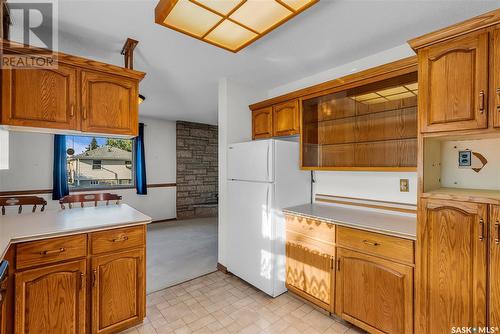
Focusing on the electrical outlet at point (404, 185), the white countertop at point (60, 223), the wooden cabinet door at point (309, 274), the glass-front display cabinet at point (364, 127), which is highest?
the glass-front display cabinet at point (364, 127)

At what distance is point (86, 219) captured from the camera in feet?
6.48

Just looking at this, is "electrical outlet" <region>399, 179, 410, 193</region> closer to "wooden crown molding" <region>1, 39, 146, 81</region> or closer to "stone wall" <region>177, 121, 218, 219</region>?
"wooden crown molding" <region>1, 39, 146, 81</region>

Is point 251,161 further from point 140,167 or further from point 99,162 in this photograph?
point 99,162

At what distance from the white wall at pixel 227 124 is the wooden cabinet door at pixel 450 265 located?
6.92 feet

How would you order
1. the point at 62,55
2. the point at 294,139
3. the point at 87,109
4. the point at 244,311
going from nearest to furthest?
the point at 62,55 → the point at 87,109 → the point at 244,311 → the point at 294,139

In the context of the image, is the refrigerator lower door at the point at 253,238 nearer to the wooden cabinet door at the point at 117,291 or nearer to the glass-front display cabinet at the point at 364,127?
the glass-front display cabinet at the point at 364,127

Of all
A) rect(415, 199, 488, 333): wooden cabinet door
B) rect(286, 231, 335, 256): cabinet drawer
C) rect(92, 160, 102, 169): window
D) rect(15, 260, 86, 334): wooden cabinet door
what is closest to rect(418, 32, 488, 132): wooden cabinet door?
rect(415, 199, 488, 333): wooden cabinet door

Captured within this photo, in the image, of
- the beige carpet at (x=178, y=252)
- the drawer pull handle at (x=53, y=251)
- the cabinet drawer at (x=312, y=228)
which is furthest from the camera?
the beige carpet at (x=178, y=252)

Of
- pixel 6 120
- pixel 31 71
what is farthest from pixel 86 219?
pixel 31 71

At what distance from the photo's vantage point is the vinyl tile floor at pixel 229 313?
2.04 meters

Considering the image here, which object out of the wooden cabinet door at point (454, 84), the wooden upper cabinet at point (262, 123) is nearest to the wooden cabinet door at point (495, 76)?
the wooden cabinet door at point (454, 84)

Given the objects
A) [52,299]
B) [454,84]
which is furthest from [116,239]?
[454,84]

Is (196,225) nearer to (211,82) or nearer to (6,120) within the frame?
(211,82)

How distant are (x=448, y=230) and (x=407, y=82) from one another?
1241 mm
